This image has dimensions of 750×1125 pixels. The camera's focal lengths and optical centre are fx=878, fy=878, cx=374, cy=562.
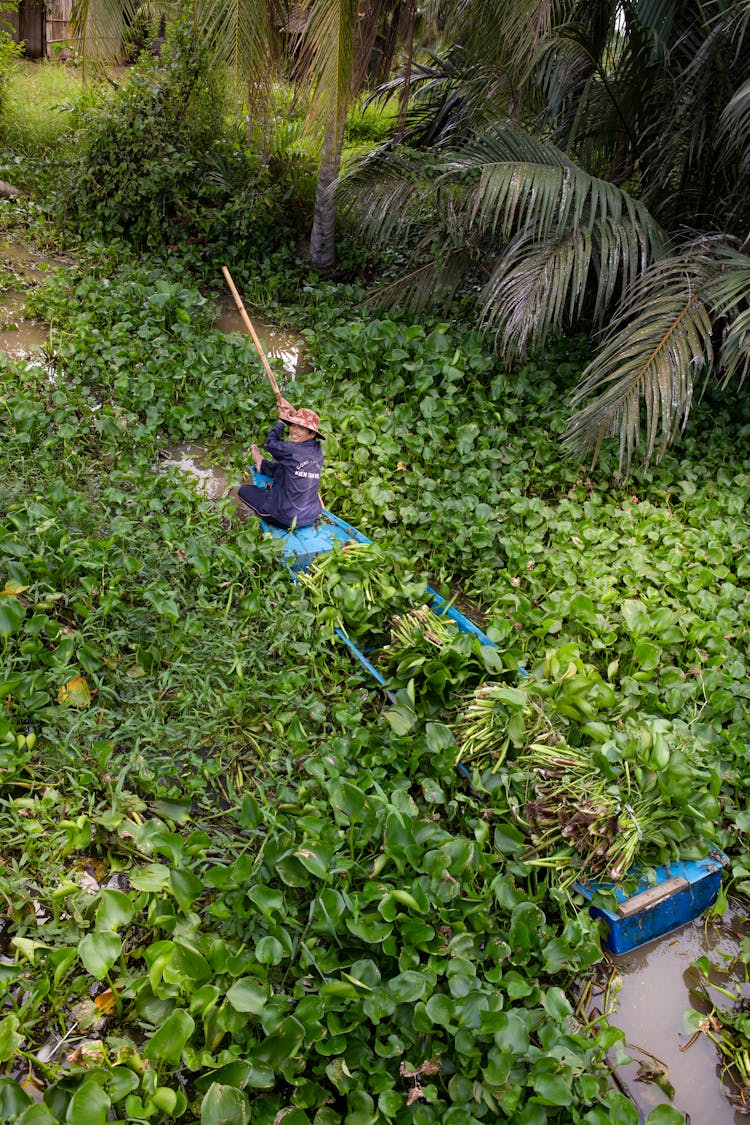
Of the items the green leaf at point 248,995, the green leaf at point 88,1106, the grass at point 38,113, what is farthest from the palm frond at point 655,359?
the grass at point 38,113

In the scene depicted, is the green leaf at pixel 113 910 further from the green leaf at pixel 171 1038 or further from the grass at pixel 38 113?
the grass at pixel 38 113

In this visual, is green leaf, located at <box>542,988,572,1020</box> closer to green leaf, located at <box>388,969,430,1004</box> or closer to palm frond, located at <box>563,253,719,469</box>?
green leaf, located at <box>388,969,430,1004</box>

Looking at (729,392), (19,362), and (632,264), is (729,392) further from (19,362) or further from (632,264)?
(19,362)

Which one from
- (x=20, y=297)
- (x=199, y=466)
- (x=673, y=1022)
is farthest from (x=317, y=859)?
(x=20, y=297)

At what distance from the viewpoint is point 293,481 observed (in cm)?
385

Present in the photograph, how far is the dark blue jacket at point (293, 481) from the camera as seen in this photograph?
3848 mm

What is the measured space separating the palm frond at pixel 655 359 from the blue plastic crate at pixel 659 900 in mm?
2051

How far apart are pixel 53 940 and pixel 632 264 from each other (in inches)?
164

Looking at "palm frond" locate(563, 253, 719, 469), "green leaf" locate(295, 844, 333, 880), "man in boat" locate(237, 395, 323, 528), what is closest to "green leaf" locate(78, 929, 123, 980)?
"green leaf" locate(295, 844, 333, 880)

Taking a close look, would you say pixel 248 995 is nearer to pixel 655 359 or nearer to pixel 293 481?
pixel 293 481

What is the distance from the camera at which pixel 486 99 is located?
5.80 meters

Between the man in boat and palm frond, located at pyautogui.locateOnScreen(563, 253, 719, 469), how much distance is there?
1.43 metres

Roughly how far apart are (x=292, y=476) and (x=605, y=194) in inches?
95.9

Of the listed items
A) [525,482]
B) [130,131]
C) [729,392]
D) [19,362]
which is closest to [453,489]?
[525,482]
